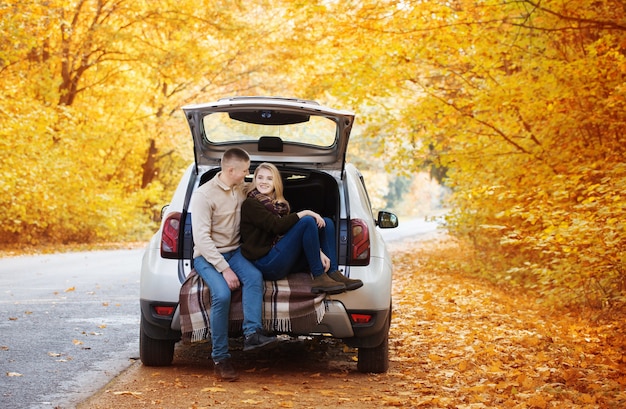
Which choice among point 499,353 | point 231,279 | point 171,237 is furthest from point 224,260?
point 499,353

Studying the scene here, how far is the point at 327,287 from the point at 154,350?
4.96ft

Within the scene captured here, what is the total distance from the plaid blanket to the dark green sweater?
0.34m

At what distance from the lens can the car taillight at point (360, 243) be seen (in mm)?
6629

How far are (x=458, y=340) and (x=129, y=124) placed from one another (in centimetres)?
2350

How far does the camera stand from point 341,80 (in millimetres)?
16281

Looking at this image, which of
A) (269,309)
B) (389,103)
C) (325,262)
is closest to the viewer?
(269,309)

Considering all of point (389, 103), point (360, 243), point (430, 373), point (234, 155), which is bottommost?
point (430, 373)

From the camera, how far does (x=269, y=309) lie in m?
6.42

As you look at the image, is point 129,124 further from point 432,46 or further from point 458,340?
point 458,340

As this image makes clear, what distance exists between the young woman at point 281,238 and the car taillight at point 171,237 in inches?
19.9

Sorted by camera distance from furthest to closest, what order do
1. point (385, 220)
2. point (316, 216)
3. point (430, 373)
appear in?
point (385, 220) → point (430, 373) → point (316, 216)

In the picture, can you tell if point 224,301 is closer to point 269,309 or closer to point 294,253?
point 269,309

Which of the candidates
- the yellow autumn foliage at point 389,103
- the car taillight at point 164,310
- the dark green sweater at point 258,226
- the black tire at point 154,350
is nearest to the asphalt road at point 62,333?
the black tire at point 154,350

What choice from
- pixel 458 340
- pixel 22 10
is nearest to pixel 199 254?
pixel 458 340
